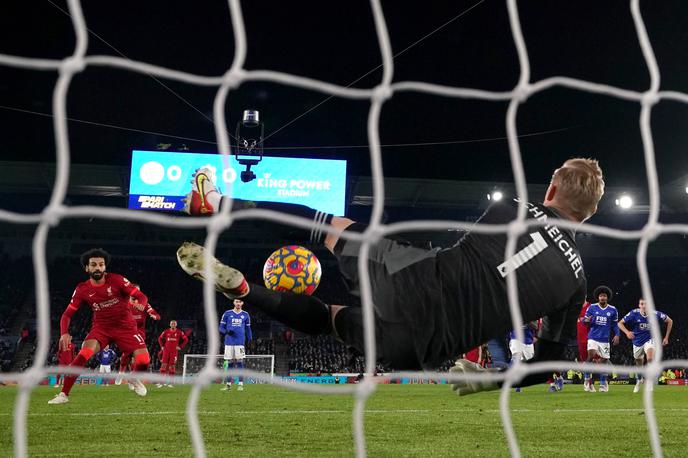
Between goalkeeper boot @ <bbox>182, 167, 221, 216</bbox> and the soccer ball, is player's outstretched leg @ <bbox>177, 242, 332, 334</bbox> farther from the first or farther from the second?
the soccer ball

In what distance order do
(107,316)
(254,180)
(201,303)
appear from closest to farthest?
1. (107,316)
2. (254,180)
3. (201,303)

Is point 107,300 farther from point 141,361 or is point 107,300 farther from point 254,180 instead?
point 254,180

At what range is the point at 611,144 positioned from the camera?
735 inches

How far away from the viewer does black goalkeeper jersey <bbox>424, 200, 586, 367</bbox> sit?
2635 mm

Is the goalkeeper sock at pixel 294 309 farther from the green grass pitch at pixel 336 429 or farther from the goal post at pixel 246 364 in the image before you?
the goal post at pixel 246 364

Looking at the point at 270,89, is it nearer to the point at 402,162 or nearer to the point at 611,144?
the point at 402,162

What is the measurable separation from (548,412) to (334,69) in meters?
9.74

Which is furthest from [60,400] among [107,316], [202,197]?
[202,197]

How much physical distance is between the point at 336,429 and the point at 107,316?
140 inches

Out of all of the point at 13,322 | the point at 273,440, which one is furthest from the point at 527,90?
the point at 13,322

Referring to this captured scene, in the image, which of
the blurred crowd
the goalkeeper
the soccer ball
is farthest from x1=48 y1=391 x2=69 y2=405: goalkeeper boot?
the blurred crowd

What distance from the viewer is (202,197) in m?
3.00

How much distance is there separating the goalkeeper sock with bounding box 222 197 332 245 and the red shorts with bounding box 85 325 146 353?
5.38 metres

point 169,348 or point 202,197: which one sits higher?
point 202,197
